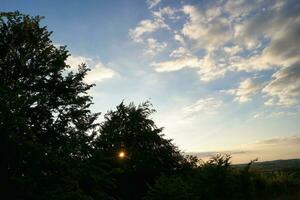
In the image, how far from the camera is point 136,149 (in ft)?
132

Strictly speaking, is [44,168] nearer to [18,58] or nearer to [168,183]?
[18,58]

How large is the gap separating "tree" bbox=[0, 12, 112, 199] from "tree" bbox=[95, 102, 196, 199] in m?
8.99

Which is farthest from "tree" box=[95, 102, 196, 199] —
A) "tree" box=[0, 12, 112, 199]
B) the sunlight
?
"tree" box=[0, 12, 112, 199]

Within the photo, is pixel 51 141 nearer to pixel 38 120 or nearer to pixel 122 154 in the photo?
pixel 38 120

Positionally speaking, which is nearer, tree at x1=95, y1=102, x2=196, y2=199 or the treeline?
the treeline

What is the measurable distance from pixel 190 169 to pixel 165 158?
3419 millimetres

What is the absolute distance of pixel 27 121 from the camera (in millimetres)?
23391

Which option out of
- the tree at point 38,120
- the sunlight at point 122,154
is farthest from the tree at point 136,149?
the tree at point 38,120

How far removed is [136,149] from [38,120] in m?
16.8

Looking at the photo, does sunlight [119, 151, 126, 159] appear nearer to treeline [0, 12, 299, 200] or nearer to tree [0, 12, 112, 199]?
treeline [0, 12, 299, 200]

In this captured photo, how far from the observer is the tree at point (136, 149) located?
3803 cm

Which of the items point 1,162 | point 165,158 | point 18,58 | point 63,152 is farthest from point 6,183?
point 165,158

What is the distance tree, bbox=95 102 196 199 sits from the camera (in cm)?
3803

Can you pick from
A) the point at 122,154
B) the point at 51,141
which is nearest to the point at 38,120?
the point at 51,141
